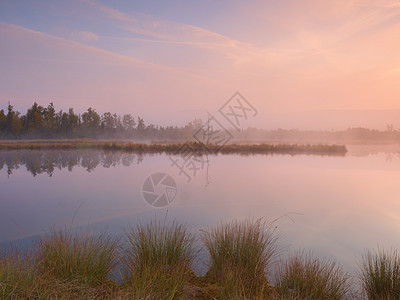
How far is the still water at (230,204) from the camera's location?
6.08 meters

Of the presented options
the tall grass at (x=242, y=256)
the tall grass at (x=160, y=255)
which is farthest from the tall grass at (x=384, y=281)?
the tall grass at (x=160, y=255)

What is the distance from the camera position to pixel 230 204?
861 centimetres

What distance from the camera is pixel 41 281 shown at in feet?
9.26

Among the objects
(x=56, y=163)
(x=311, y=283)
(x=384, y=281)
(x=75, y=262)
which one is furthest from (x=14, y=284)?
(x=56, y=163)

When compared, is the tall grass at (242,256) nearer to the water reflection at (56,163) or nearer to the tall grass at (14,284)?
the tall grass at (14,284)

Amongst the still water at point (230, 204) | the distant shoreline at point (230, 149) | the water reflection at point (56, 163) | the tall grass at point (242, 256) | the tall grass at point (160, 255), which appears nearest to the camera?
the tall grass at point (160, 255)

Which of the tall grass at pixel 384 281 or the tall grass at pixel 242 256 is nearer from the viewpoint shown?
the tall grass at pixel 384 281

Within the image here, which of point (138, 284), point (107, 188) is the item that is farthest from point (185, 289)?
point (107, 188)

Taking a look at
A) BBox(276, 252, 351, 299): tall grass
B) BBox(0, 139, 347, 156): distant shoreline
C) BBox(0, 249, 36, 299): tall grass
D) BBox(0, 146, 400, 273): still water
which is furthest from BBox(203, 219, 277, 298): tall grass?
BBox(0, 139, 347, 156): distant shoreline

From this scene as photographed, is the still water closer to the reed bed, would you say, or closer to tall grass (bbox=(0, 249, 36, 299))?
the reed bed

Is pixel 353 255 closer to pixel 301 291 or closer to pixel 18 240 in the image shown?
pixel 301 291

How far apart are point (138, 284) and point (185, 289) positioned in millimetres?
603

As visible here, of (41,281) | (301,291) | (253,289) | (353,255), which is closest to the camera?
(41,281)

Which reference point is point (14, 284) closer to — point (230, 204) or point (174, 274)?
point (174, 274)
